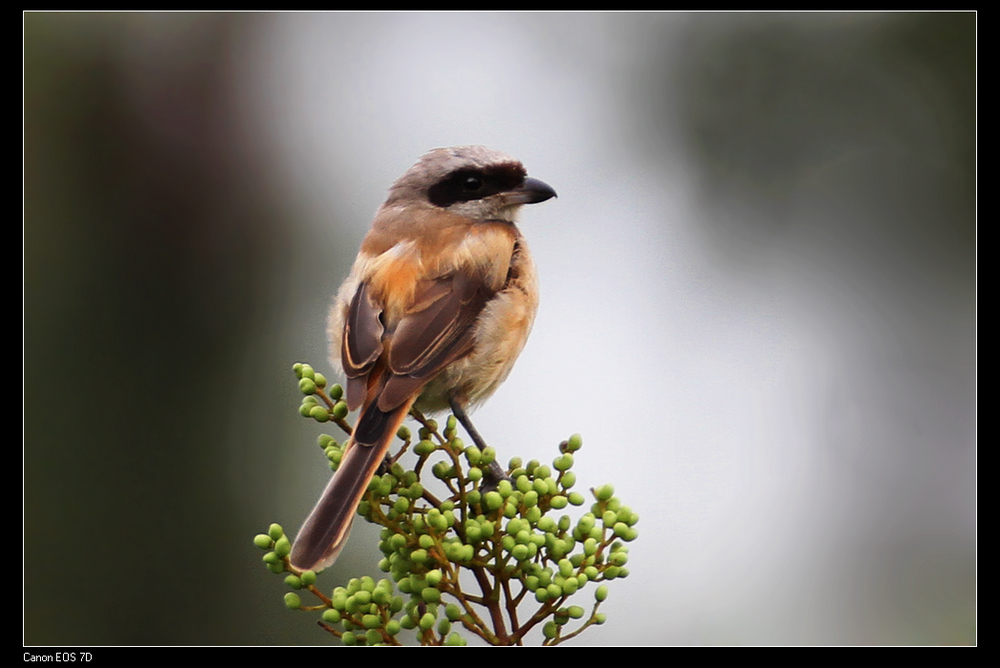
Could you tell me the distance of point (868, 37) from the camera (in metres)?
6.42

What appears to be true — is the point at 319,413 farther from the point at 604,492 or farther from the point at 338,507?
the point at 604,492

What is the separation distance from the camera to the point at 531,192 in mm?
3686

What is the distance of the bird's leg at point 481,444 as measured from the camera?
2.77m

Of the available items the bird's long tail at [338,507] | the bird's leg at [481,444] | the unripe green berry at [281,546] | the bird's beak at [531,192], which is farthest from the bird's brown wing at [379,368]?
the bird's beak at [531,192]

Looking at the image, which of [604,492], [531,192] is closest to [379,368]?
[604,492]

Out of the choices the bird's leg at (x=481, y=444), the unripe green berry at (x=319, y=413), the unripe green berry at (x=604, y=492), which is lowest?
the bird's leg at (x=481, y=444)

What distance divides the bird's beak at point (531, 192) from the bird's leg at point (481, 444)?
0.89 metres

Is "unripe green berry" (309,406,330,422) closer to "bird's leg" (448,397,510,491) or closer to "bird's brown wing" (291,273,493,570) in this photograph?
"bird's brown wing" (291,273,493,570)

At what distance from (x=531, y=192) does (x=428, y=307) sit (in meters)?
0.83

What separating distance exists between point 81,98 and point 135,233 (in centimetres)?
79

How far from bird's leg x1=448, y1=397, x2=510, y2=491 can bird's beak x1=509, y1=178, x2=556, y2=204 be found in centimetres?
89

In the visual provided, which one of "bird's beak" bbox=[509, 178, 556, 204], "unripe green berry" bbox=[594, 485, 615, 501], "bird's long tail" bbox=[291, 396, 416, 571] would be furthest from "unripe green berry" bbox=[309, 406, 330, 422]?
"bird's beak" bbox=[509, 178, 556, 204]

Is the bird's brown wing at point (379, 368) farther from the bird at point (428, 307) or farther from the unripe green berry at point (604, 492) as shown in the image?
the unripe green berry at point (604, 492)

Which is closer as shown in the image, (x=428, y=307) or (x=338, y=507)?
(x=338, y=507)
